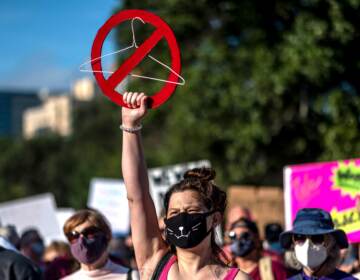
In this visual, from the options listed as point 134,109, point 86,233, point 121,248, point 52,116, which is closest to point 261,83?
point 121,248

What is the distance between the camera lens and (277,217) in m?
13.0

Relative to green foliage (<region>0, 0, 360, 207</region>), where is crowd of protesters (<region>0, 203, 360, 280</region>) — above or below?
below

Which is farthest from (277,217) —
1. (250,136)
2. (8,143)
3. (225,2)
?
(8,143)

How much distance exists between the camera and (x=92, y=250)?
5375 millimetres

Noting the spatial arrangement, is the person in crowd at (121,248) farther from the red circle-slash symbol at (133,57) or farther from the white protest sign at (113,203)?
the red circle-slash symbol at (133,57)

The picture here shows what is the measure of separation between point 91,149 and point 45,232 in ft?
147

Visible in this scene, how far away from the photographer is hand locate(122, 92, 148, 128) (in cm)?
375

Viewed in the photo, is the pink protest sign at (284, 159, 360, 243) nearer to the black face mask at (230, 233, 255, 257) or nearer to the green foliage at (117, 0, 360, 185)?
the black face mask at (230, 233, 255, 257)

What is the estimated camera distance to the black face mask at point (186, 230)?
12.0 ft

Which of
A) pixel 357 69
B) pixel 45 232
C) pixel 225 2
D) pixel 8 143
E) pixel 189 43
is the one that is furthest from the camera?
pixel 8 143

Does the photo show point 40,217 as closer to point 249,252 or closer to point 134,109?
point 249,252

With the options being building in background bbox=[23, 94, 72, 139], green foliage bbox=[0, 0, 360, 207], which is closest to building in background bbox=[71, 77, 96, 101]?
building in background bbox=[23, 94, 72, 139]

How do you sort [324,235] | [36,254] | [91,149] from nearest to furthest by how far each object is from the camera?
[324,235]
[36,254]
[91,149]

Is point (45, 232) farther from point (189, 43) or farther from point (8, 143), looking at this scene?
point (8, 143)
